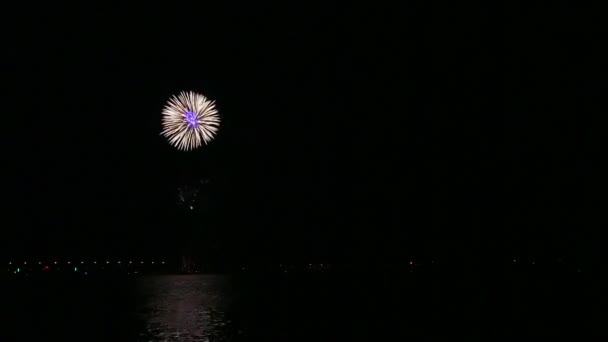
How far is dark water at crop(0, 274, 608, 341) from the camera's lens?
69.3 feet

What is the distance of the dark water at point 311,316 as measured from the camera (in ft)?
69.3

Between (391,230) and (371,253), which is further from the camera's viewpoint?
(391,230)

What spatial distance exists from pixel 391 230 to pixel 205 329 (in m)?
124

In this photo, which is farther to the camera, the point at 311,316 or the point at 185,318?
the point at 311,316

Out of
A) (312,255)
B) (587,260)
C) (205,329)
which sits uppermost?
(312,255)

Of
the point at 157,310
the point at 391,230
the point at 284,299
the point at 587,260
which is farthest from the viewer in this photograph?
the point at 391,230

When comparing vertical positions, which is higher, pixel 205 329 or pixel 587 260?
pixel 587 260

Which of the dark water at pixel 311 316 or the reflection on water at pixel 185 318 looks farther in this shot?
the dark water at pixel 311 316

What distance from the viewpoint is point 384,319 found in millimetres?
25453

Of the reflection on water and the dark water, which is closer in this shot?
the reflection on water

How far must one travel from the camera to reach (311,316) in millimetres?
26531

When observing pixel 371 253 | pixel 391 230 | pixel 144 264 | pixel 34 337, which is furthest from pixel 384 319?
pixel 391 230

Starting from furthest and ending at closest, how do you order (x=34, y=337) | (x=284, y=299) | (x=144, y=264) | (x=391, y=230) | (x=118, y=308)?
(x=391, y=230) → (x=144, y=264) → (x=284, y=299) → (x=118, y=308) → (x=34, y=337)

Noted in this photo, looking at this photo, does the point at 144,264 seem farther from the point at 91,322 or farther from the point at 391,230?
the point at 91,322
